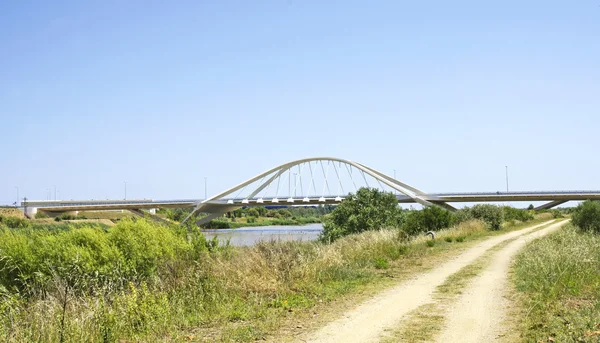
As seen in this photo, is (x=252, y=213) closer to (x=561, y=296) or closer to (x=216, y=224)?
(x=216, y=224)

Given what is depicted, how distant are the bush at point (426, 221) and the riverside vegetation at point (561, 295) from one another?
56.8ft

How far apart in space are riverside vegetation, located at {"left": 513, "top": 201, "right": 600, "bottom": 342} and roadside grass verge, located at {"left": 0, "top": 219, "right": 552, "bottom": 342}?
3159 millimetres

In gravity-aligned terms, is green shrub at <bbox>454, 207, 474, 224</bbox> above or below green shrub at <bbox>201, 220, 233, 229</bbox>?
above

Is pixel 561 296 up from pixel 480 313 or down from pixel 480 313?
up

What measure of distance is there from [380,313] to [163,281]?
213 inches

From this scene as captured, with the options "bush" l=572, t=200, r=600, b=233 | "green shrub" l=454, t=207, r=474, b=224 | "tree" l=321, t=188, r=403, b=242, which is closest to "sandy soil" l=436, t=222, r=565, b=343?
"bush" l=572, t=200, r=600, b=233

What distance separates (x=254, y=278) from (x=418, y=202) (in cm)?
6391

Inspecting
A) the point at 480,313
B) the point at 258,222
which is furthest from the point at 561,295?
the point at 258,222

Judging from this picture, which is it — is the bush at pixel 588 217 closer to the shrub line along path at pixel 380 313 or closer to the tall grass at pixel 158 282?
the tall grass at pixel 158 282

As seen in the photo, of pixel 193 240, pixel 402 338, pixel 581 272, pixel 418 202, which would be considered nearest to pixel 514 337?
pixel 402 338

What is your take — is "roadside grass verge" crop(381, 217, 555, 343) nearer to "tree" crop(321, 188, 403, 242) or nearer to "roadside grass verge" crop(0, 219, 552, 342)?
"roadside grass verge" crop(0, 219, 552, 342)

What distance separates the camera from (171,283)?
12141mm

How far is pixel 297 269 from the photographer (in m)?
12.5

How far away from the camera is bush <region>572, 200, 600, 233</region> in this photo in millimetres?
25188
